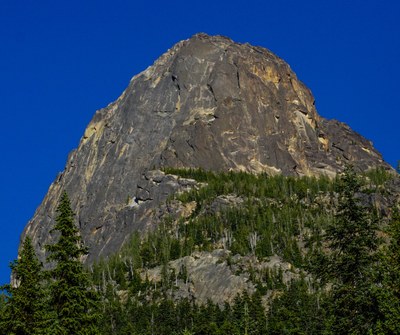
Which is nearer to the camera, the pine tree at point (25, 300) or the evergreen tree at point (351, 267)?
the evergreen tree at point (351, 267)

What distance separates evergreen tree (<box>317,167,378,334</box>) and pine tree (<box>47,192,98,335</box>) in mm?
11893

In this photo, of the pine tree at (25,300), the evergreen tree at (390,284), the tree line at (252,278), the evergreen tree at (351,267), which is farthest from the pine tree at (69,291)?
the evergreen tree at (390,284)

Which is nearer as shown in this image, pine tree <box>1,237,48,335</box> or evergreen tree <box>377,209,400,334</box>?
evergreen tree <box>377,209,400,334</box>

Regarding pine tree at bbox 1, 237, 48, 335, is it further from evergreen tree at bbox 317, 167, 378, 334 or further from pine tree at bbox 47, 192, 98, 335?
evergreen tree at bbox 317, 167, 378, 334

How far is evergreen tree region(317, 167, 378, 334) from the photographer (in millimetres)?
41562

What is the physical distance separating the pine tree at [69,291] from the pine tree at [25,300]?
61.5 inches

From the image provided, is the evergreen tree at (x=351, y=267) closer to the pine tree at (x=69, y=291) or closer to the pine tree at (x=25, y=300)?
the pine tree at (x=69, y=291)

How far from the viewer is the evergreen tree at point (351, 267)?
4156 cm

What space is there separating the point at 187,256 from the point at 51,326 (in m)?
139

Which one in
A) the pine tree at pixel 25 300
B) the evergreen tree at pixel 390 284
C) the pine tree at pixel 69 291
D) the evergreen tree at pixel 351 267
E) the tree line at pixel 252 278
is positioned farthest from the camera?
the pine tree at pixel 25 300

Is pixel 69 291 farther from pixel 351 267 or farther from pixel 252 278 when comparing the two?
pixel 252 278

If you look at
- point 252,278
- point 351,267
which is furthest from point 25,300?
point 252,278

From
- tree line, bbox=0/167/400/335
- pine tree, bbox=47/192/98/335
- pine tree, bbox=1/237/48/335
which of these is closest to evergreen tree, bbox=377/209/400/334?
tree line, bbox=0/167/400/335

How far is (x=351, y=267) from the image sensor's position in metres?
44.3
